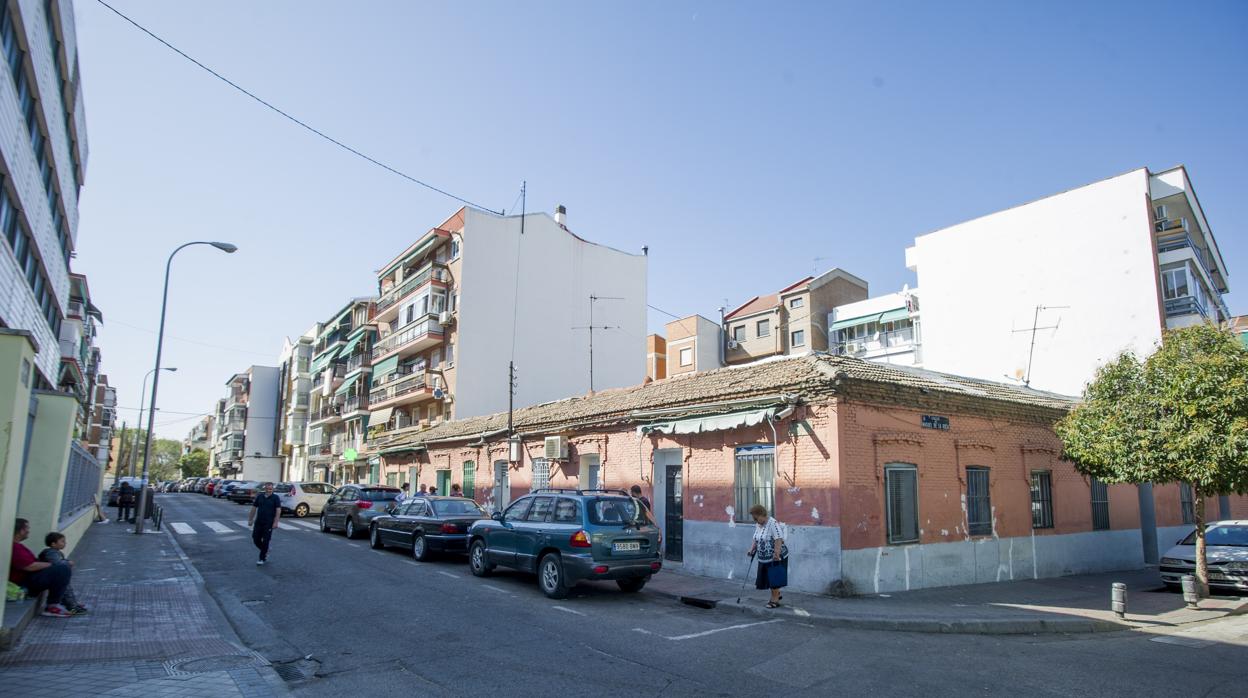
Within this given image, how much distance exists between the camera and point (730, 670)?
720 cm

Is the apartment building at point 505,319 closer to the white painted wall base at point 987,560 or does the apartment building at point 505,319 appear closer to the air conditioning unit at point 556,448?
the air conditioning unit at point 556,448

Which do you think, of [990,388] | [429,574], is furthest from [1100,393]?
[429,574]

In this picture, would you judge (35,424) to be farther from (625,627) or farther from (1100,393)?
(1100,393)

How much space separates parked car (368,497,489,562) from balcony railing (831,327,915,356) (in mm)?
32143

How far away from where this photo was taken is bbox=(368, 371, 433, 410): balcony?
3619 cm

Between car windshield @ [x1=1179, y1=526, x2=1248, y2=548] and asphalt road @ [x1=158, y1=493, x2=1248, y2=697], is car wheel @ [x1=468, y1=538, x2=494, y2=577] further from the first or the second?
car windshield @ [x1=1179, y1=526, x2=1248, y2=548]

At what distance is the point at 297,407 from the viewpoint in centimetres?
6369

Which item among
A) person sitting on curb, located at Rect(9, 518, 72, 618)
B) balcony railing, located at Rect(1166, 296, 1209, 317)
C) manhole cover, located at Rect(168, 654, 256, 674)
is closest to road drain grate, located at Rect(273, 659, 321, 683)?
manhole cover, located at Rect(168, 654, 256, 674)

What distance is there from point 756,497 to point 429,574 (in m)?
6.69

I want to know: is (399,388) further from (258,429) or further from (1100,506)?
(258,429)

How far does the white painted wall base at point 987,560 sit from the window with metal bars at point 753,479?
2.02 m

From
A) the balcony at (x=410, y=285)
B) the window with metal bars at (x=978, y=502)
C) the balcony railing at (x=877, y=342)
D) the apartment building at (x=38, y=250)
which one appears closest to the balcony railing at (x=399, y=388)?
the balcony at (x=410, y=285)

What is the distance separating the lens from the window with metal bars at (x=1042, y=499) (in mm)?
16047

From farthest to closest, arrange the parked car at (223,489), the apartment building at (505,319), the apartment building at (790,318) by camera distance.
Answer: the apartment building at (790,318) → the parked car at (223,489) → the apartment building at (505,319)
